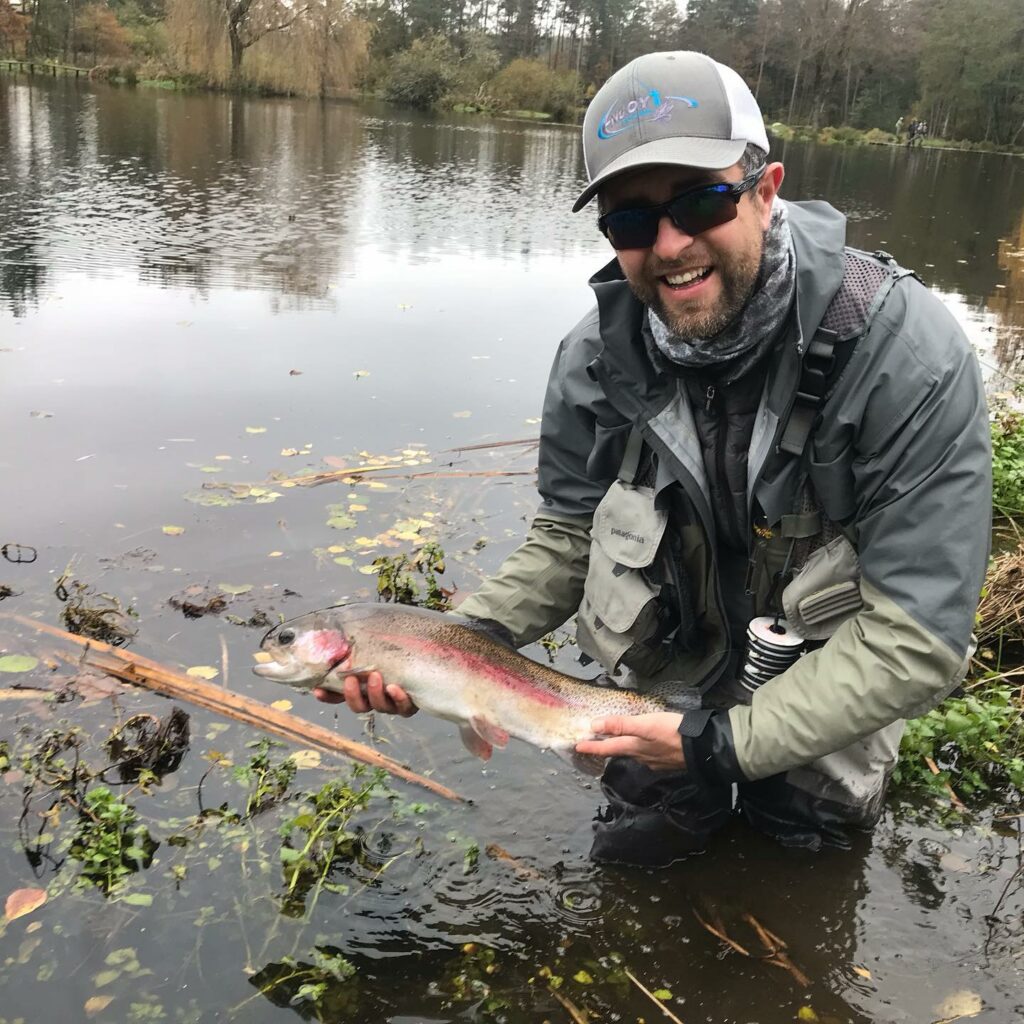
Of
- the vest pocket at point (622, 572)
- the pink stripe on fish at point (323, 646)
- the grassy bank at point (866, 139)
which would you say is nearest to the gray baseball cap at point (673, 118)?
the vest pocket at point (622, 572)

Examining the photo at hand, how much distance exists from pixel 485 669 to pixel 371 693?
38 centimetres

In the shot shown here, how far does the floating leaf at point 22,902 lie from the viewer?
299cm

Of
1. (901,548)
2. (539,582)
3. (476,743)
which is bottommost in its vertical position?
(476,743)

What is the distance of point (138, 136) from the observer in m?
25.2

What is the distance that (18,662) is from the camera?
4.20 meters

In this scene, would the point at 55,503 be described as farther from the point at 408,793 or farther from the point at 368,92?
the point at 368,92

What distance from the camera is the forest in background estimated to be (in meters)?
50.0

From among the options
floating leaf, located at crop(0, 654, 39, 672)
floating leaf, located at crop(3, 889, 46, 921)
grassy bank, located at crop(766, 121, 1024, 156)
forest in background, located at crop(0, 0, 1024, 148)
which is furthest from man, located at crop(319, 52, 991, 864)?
grassy bank, located at crop(766, 121, 1024, 156)

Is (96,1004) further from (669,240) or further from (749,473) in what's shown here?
(669,240)

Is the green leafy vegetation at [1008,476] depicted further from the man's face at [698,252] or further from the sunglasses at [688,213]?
the sunglasses at [688,213]

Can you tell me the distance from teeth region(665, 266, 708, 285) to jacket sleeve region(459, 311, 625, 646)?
0.46 m

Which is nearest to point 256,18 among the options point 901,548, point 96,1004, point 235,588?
point 235,588

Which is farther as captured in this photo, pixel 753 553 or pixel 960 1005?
pixel 753 553

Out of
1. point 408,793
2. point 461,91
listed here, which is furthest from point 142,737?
point 461,91
